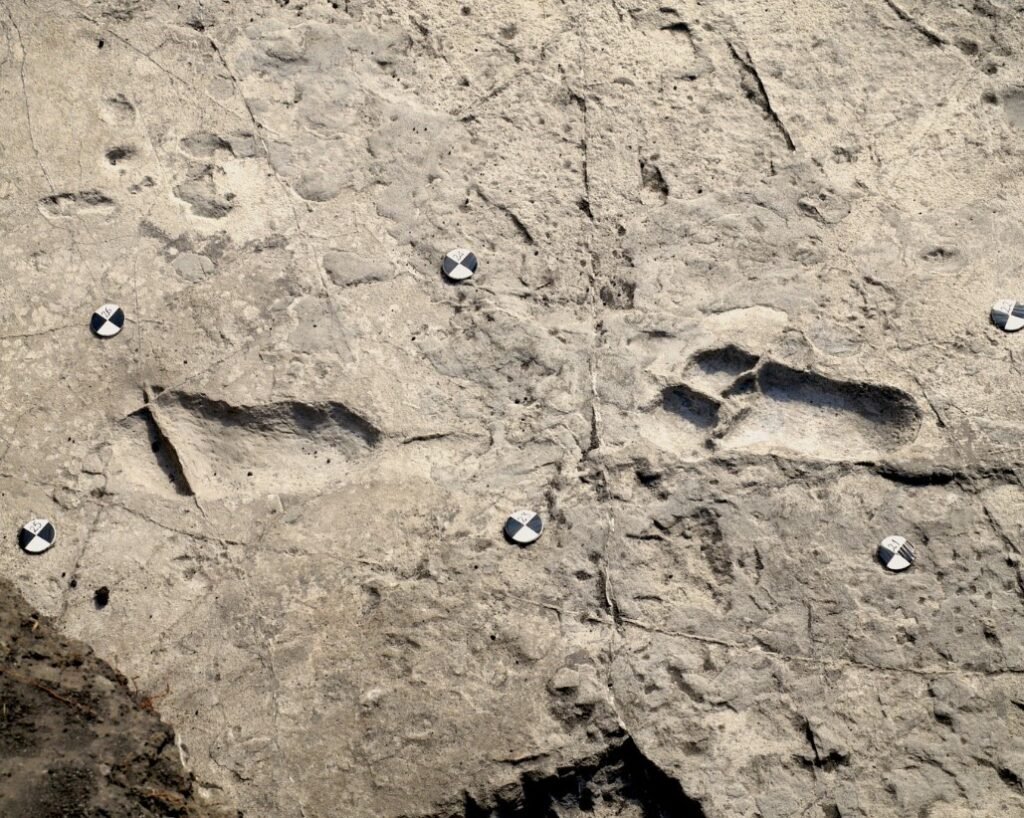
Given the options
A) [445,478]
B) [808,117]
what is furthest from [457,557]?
[808,117]

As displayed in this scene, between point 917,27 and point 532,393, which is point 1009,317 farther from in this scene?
point 532,393

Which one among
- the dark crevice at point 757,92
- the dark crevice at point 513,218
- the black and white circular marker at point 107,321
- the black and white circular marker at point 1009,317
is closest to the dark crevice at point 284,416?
the black and white circular marker at point 107,321

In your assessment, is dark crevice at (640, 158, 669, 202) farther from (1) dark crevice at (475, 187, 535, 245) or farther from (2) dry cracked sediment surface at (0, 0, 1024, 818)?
(1) dark crevice at (475, 187, 535, 245)

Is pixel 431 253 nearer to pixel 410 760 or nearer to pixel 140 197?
pixel 140 197

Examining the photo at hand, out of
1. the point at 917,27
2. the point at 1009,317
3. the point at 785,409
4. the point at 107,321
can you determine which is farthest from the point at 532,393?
the point at 917,27

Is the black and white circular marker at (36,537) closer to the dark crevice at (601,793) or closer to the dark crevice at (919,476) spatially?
the dark crevice at (601,793)

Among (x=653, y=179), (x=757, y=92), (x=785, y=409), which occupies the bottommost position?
(x=785, y=409)
